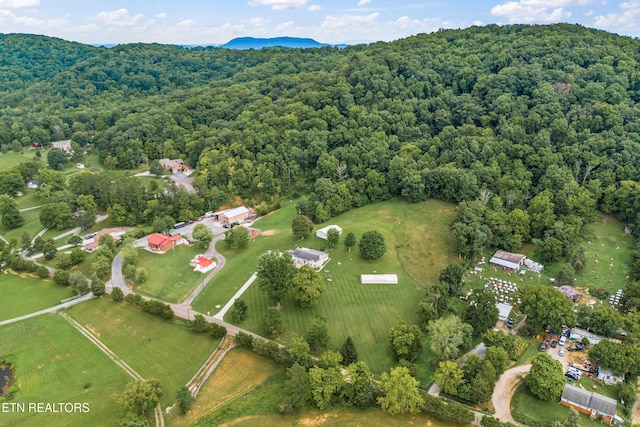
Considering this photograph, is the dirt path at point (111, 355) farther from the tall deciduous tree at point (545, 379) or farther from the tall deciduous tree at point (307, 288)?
the tall deciduous tree at point (545, 379)

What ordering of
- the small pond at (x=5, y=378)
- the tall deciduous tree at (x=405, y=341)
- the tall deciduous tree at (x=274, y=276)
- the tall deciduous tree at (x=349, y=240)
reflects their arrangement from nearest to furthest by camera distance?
the small pond at (x=5, y=378) → the tall deciduous tree at (x=405, y=341) → the tall deciduous tree at (x=274, y=276) → the tall deciduous tree at (x=349, y=240)

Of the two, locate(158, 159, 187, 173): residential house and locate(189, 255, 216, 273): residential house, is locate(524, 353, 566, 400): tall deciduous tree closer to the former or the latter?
locate(189, 255, 216, 273): residential house

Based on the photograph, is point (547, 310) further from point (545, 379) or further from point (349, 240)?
point (349, 240)

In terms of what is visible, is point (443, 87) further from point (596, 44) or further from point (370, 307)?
point (370, 307)

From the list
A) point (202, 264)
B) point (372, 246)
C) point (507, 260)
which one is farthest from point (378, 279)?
point (202, 264)

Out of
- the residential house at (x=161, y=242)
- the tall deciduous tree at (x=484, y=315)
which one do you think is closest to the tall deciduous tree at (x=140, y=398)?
the residential house at (x=161, y=242)

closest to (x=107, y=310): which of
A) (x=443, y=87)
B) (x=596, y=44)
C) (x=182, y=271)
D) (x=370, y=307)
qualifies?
(x=182, y=271)
